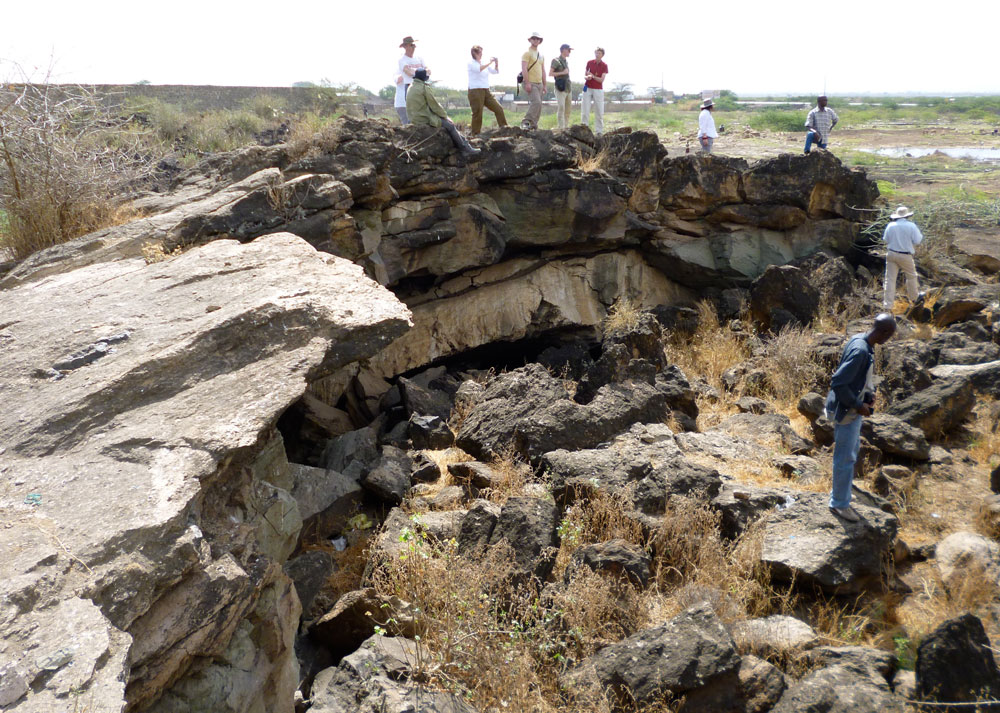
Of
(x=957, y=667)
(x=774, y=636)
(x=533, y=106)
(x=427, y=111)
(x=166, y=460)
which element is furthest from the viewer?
(x=533, y=106)

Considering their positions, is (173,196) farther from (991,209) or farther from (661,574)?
(991,209)

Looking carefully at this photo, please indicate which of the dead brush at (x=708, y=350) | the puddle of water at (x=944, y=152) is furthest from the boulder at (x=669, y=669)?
the puddle of water at (x=944, y=152)

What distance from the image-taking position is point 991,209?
15.1 meters

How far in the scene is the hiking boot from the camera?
227 inches

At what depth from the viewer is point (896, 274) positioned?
36.7ft

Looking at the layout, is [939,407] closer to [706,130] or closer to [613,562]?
[613,562]

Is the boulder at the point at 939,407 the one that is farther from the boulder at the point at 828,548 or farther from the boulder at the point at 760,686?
the boulder at the point at 760,686

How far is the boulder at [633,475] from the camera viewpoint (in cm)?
624

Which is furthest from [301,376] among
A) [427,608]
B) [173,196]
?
[173,196]

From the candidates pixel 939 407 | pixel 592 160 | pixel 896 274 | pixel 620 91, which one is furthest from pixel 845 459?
pixel 620 91

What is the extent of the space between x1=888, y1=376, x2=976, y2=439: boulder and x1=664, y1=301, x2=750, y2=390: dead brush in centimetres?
261

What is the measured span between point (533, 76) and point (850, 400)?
857cm

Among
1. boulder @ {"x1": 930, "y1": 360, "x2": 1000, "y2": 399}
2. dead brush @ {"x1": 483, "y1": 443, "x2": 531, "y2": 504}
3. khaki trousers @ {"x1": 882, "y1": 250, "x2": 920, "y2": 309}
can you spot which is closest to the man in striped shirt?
khaki trousers @ {"x1": 882, "y1": 250, "x2": 920, "y2": 309}

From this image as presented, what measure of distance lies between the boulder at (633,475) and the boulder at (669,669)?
1618 mm
